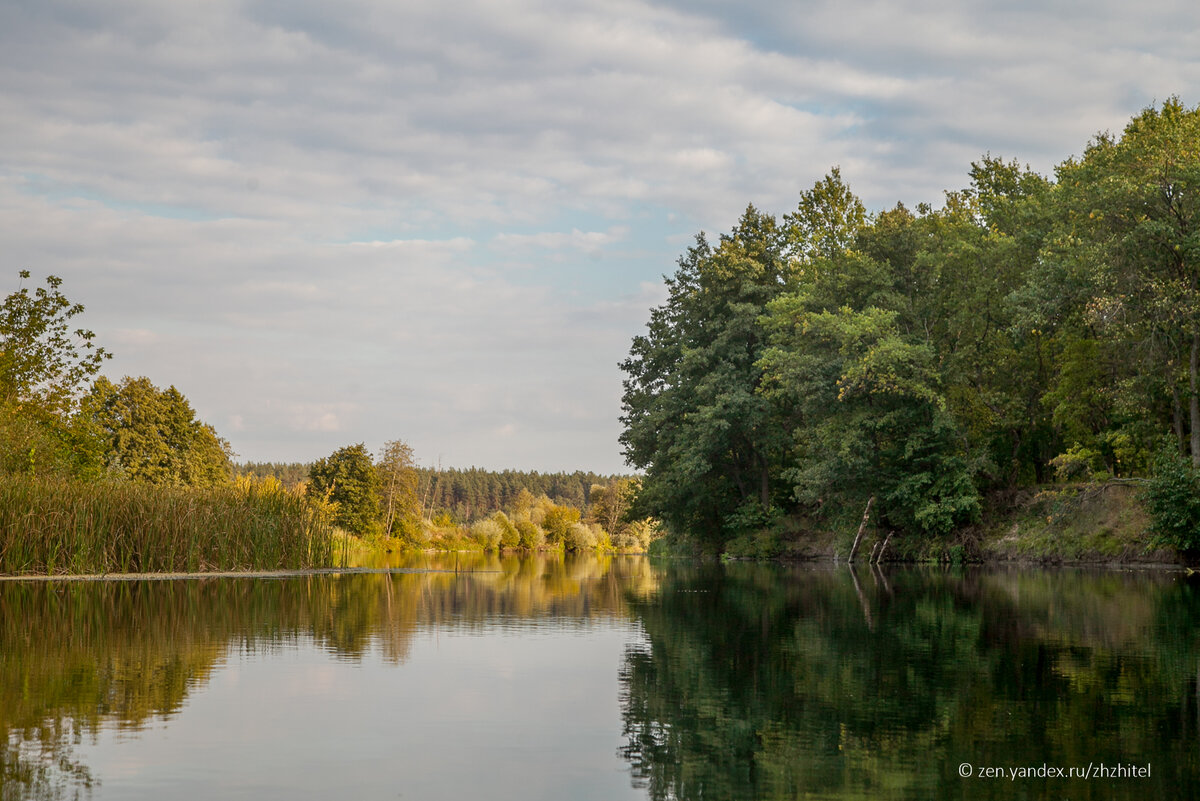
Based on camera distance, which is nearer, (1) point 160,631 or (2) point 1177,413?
(1) point 160,631

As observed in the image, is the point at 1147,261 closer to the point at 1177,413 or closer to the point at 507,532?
the point at 1177,413

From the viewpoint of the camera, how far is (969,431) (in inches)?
1753

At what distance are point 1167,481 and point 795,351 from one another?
58.1ft

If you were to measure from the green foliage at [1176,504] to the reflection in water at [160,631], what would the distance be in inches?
684

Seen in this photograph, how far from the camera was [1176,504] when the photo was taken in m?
33.0

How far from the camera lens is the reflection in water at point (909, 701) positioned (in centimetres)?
670

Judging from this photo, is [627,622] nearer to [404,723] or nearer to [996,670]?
[996,670]

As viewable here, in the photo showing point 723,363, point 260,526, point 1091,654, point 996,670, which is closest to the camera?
point 996,670

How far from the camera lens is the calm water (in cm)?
665

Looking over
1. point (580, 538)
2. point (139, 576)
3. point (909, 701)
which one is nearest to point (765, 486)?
point (139, 576)

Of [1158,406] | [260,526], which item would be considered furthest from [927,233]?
[260,526]

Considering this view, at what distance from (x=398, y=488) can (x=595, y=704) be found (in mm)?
84118

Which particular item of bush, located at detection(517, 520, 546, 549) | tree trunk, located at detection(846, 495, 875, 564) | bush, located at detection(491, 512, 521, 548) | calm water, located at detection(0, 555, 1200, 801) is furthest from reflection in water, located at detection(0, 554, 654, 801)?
bush, located at detection(517, 520, 546, 549)

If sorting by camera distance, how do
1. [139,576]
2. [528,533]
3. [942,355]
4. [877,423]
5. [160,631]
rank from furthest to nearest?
[528,533] < [942,355] < [877,423] < [139,576] < [160,631]
